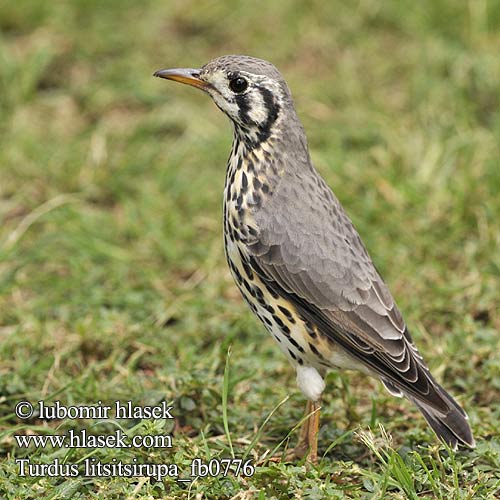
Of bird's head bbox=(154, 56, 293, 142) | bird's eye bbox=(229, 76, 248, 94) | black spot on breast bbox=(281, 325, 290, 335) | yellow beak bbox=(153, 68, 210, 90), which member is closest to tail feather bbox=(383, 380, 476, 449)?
black spot on breast bbox=(281, 325, 290, 335)

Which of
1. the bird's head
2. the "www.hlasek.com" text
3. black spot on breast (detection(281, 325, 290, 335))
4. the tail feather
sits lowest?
the "www.hlasek.com" text

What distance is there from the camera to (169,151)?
9.47 metres

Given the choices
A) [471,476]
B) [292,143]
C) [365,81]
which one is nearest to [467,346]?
[471,476]

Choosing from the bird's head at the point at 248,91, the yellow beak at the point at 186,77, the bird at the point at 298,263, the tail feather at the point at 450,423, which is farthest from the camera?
the yellow beak at the point at 186,77

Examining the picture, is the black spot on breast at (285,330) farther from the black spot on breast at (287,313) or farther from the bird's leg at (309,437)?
the bird's leg at (309,437)

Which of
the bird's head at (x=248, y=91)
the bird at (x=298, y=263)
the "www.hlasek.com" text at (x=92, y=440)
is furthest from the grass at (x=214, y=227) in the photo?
the bird's head at (x=248, y=91)

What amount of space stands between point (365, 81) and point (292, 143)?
4685 mm

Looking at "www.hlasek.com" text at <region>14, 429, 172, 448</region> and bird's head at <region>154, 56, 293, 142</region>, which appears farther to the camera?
bird's head at <region>154, 56, 293, 142</region>

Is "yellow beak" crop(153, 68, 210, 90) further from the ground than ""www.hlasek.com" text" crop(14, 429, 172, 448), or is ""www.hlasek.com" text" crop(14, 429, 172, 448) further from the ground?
"yellow beak" crop(153, 68, 210, 90)

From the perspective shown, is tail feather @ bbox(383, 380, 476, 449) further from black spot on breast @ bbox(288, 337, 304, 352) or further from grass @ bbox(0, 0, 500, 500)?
black spot on breast @ bbox(288, 337, 304, 352)

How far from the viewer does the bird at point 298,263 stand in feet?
18.9

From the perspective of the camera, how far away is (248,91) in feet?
19.4

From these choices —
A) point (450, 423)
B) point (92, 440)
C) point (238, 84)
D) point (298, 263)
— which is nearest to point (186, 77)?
point (238, 84)

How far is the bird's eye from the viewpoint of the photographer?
5914 millimetres
